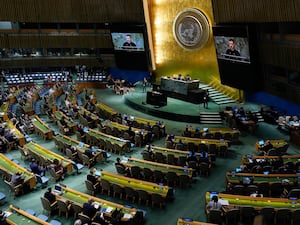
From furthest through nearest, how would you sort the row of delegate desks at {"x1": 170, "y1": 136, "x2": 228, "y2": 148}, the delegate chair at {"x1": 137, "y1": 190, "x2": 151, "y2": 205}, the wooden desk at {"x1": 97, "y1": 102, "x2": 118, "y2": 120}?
the wooden desk at {"x1": 97, "y1": 102, "x2": 118, "y2": 120}
the row of delegate desks at {"x1": 170, "y1": 136, "x2": 228, "y2": 148}
the delegate chair at {"x1": 137, "y1": 190, "x2": 151, "y2": 205}

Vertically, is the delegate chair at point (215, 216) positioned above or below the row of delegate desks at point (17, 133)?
below

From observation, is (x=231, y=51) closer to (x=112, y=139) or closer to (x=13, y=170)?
(x=112, y=139)

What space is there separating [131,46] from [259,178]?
2103 centimetres

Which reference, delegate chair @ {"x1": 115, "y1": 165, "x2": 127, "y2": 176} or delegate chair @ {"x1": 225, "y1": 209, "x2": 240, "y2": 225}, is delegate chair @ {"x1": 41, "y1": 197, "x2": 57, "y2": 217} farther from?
delegate chair @ {"x1": 225, "y1": 209, "x2": 240, "y2": 225}

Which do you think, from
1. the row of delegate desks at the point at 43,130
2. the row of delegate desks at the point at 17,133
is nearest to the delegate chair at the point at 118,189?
the row of delegate desks at the point at 17,133

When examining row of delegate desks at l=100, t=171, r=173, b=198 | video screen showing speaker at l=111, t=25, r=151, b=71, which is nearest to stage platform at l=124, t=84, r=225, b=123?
video screen showing speaker at l=111, t=25, r=151, b=71

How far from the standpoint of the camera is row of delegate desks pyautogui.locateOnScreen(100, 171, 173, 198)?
12797mm

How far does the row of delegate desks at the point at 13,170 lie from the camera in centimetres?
1442

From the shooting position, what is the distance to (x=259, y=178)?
1323 cm

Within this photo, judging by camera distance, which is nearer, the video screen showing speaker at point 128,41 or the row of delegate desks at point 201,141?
the row of delegate desks at point 201,141

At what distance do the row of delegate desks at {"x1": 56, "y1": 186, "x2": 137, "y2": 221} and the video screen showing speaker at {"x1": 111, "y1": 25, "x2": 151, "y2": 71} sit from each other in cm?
2014

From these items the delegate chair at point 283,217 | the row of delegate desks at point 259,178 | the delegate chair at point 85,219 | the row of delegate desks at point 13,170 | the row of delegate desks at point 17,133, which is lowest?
the delegate chair at point 283,217

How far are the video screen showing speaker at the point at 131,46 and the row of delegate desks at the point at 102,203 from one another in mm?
20141

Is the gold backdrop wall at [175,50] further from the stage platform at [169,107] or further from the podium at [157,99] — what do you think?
the podium at [157,99]
